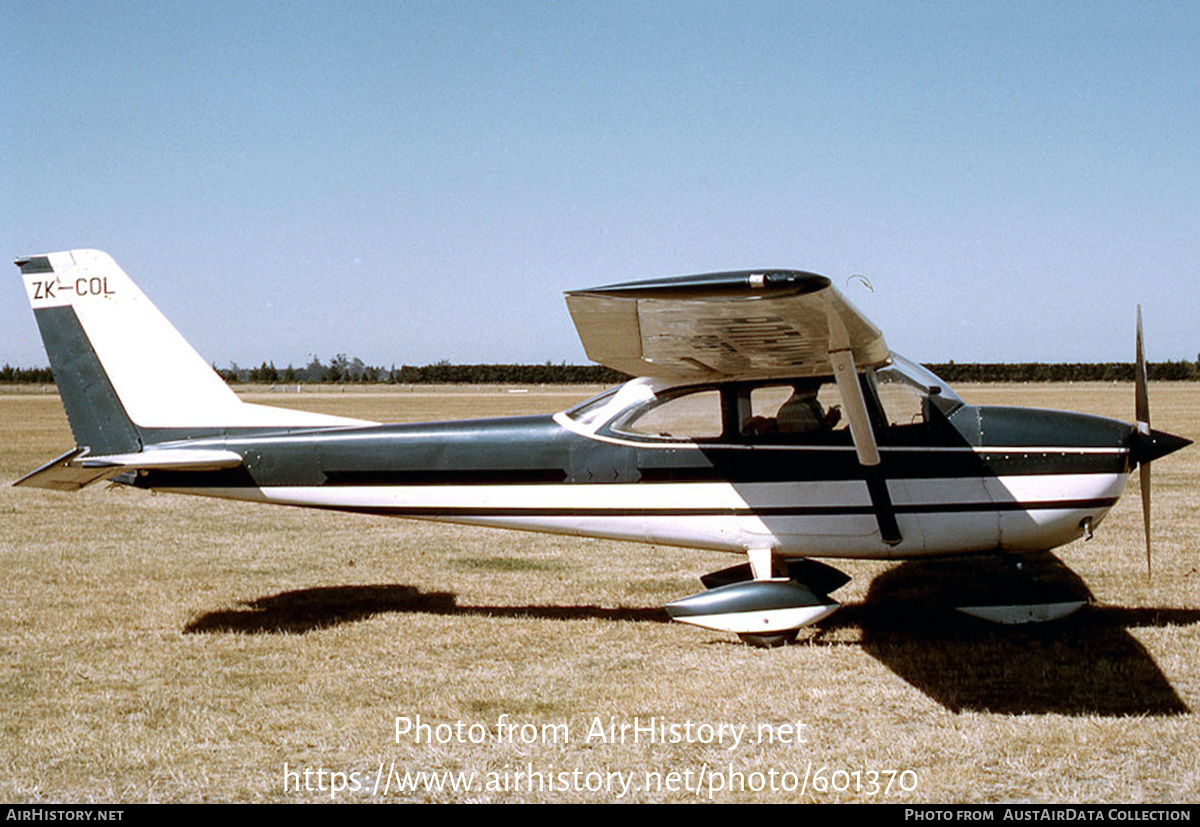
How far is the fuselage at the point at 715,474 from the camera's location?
6.08 metres

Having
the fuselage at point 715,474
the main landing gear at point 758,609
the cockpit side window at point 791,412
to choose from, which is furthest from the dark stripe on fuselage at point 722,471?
the main landing gear at point 758,609

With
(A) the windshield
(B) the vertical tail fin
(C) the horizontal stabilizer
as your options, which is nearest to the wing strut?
(A) the windshield

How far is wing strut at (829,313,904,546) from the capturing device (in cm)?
533

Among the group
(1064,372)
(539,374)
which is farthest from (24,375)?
(1064,372)

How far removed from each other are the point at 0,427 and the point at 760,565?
33.2 m

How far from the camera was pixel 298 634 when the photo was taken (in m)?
6.64

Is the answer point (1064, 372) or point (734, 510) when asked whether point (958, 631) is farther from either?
point (1064, 372)

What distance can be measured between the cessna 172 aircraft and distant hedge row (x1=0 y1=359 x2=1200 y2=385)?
8170 cm

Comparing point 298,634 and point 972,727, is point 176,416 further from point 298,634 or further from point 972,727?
point 972,727

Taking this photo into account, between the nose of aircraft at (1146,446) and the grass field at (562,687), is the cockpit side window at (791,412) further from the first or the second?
the nose of aircraft at (1146,446)

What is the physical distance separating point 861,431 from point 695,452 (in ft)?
4.04

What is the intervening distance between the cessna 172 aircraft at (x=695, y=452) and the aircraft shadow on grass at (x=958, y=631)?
0.35 metres

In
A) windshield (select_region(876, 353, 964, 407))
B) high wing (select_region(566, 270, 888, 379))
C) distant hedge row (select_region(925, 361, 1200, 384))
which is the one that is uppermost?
high wing (select_region(566, 270, 888, 379))

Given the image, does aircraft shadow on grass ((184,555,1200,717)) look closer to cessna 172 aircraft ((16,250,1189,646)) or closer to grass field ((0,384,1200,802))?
grass field ((0,384,1200,802))
